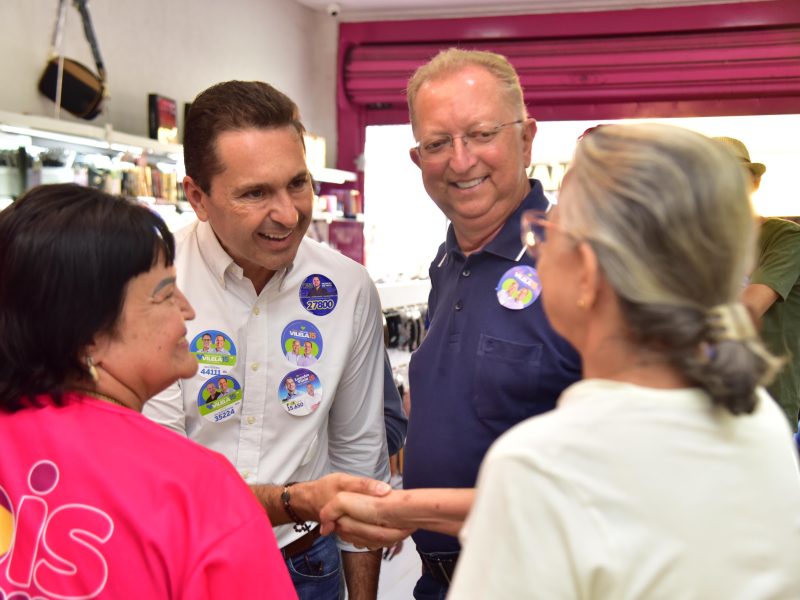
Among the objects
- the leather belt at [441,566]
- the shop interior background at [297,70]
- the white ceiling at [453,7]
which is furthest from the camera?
the white ceiling at [453,7]

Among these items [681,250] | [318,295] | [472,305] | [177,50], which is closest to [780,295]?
[472,305]

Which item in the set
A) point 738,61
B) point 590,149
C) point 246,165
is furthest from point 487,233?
point 738,61

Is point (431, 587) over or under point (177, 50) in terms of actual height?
under

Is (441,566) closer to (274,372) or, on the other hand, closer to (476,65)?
(274,372)

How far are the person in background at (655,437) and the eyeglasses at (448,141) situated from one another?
1.02 meters

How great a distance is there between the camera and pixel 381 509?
167 centimetres

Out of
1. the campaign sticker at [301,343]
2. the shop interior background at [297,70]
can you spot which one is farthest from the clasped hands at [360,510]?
the shop interior background at [297,70]

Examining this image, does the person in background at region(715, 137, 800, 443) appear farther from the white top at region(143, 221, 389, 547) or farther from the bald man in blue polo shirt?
the white top at region(143, 221, 389, 547)

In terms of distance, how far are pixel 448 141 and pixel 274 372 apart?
0.72 m

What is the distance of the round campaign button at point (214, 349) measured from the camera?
2023mm

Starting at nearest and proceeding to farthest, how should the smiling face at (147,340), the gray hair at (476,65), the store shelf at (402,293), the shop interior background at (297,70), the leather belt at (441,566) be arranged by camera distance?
the smiling face at (147,340)
the leather belt at (441,566)
the gray hair at (476,65)
the shop interior background at (297,70)
the store shelf at (402,293)

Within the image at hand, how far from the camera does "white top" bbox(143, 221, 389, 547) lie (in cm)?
202

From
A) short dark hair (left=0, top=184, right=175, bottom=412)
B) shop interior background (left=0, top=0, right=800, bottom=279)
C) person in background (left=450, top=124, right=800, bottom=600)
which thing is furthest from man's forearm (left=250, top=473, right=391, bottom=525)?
shop interior background (left=0, top=0, right=800, bottom=279)

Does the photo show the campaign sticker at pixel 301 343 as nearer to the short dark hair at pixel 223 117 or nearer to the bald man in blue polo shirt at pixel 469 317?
the bald man in blue polo shirt at pixel 469 317
